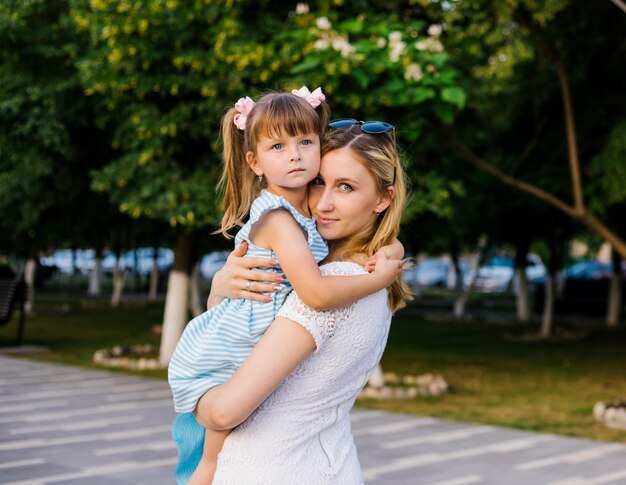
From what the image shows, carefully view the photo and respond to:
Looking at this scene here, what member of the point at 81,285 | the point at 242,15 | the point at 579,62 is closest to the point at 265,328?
the point at 242,15

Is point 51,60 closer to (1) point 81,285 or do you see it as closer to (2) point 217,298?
(2) point 217,298

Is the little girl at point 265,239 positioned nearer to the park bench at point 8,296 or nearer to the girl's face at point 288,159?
the girl's face at point 288,159

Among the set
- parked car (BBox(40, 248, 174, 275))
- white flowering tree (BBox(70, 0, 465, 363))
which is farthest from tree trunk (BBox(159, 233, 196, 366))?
parked car (BBox(40, 248, 174, 275))

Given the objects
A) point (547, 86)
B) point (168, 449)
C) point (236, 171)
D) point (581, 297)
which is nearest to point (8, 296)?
point (168, 449)

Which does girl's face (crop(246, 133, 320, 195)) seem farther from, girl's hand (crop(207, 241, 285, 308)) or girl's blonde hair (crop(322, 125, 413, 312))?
girl's hand (crop(207, 241, 285, 308))

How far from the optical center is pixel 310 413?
2.30 metres

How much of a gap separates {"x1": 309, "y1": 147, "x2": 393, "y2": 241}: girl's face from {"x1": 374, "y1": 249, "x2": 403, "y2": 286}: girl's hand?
0.11 m

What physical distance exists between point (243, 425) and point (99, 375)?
10.7 m

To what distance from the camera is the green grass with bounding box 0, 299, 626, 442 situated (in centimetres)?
1046

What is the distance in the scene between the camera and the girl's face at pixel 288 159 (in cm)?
230

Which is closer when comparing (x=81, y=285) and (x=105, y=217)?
(x=105, y=217)

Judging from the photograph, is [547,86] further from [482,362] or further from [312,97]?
[312,97]

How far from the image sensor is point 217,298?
2535 mm

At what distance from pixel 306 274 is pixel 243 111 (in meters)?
0.48
